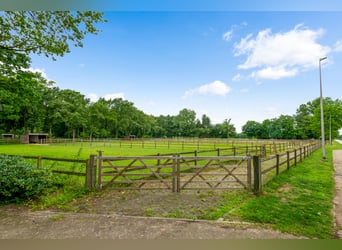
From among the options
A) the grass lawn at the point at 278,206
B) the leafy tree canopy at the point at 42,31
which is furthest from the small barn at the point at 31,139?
the grass lawn at the point at 278,206

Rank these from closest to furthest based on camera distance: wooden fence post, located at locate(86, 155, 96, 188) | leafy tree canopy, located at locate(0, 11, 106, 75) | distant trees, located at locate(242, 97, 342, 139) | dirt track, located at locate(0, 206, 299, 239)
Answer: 1. dirt track, located at locate(0, 206, 299, 239)
2. leafy tree canopy, located at locate(0, 11, 106, 75)
3. wooden fence post, located at locate(86, 155, 96, 188)
4. distant trees, located at locate(242, 97, 342, 139)

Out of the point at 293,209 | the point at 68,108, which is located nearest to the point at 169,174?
the point at 293,209

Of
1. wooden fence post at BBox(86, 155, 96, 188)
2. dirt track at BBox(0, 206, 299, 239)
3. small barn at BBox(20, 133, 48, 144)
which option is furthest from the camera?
small barn at BBox(20, 133, 48, 144)

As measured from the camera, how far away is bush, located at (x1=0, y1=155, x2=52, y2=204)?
419 cm

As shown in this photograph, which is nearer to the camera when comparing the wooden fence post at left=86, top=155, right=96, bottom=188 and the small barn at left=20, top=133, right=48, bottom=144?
the wooden fence post at left=86, top=155, right=96, bottom=188

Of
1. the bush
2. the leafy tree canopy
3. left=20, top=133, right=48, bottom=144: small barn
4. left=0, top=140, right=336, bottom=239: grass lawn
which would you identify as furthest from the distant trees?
left=20, top=133, right=48, bottom=144: small barn

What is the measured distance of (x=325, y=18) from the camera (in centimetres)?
563

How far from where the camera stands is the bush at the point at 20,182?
4188 millimetres

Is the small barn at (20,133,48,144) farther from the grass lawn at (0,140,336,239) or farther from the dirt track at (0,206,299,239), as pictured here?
the dirt track at (0,206,299,239)

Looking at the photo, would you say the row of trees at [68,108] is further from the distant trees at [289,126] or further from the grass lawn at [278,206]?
the grass lawn at [278,206]

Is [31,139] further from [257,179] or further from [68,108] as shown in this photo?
[257,179]

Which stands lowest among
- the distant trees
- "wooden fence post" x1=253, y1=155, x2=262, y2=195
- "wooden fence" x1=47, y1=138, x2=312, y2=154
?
"wooden fence" x1=47, y1=138, x2=312, y2=154

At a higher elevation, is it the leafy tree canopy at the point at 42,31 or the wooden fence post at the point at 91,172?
the leafy tree canopy at the point at 42,31
